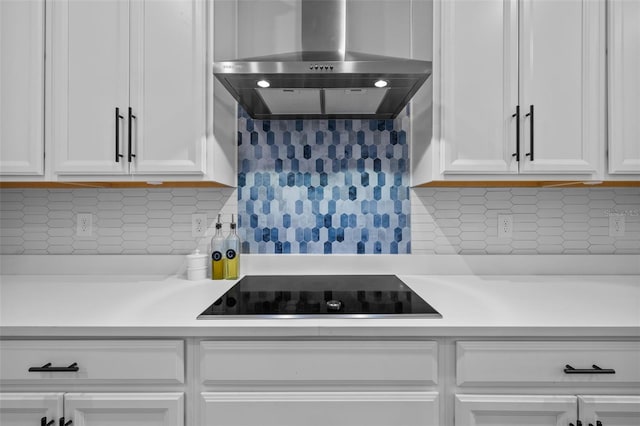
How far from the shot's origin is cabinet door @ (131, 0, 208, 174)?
1431mm

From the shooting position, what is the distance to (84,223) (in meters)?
1.81

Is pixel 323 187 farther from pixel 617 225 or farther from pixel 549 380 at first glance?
pixel 617 225

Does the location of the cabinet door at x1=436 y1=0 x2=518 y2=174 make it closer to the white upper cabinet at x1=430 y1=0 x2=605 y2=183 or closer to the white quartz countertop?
the white upper cabinet at x1=430 y1=0 x2=605 y2=183

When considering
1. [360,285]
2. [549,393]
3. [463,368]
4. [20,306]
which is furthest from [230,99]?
[549,393]

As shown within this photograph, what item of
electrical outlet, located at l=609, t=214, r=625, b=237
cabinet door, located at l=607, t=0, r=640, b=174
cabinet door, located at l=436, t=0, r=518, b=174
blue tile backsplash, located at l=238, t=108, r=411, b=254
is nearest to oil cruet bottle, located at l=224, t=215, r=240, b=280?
blue tile backsplash, located at l=238, t=108, r=411, b=254

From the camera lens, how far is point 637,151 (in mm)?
1429

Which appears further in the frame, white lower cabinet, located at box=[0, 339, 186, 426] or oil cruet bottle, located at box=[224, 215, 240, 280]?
oil cruet bottle, located at box=[224, 215, 240, 280]

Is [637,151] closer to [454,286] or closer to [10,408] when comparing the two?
[454,286]

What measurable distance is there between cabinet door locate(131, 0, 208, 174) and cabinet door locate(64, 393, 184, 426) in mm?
816

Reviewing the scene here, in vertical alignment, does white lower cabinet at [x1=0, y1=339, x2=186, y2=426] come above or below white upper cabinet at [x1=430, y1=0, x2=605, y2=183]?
below

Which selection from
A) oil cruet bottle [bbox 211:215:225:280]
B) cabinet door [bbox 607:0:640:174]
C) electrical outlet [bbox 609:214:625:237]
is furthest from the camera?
electrical outlet [bbox 609:214:625:237]

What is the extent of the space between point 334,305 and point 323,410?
0.32 metres

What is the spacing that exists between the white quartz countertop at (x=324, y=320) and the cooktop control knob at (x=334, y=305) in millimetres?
92

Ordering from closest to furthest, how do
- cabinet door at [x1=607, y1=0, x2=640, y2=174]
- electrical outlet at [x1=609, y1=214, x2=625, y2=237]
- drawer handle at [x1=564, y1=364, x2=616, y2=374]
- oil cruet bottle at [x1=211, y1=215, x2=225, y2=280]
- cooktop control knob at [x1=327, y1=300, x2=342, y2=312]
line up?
1. drawer handle at [x1=564, y1=364, x2=616, y2=374]
2. cooktop control knob at [x1=327, y1=300, x2=342, y2=312]
3. cabinet door at [x1=607, y1=0, x2=640, y2=174]
4. oil cruet bottle at [x1=211, y1=215, x2=225, y2=280]
5. electrical outlet at [x1=609, y1=214, x2=625, y2=237]
